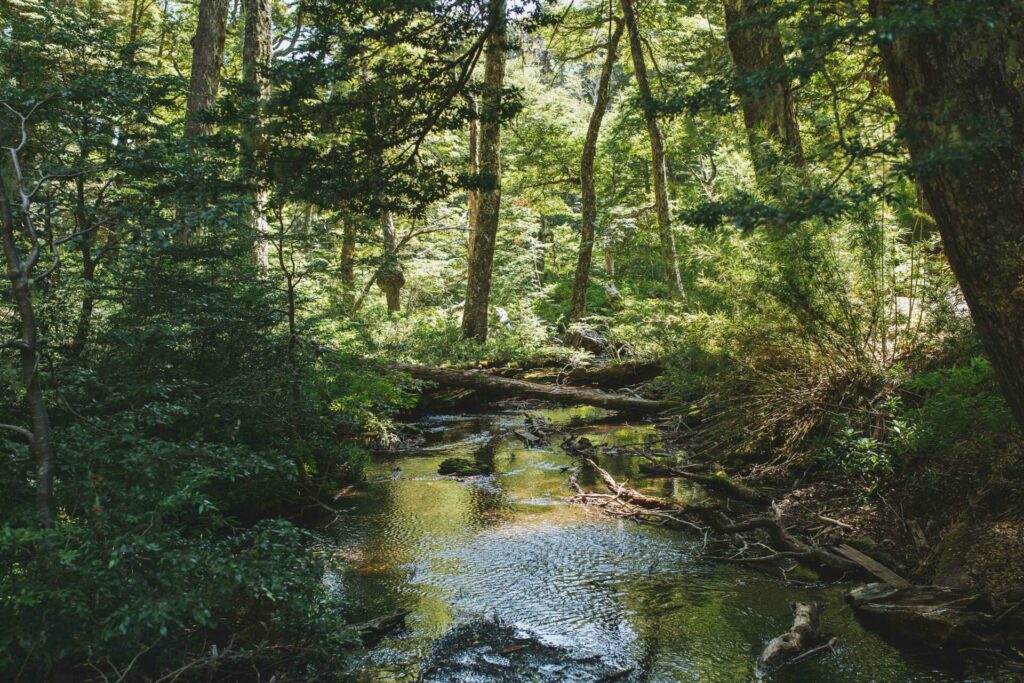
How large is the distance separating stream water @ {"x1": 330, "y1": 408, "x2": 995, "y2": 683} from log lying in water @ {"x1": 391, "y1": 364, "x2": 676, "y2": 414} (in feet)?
11.3

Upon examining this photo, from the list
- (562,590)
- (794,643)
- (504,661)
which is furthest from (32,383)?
(794,643)

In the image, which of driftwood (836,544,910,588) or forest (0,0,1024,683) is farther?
driftwood (836,544,910,588)

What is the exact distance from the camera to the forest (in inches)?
130

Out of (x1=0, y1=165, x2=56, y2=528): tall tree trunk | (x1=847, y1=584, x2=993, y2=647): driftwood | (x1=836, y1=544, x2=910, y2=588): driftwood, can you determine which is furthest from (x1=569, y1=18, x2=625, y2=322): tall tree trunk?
(x1=0, y1=165, x2=56, y2=528): tall tree trunk

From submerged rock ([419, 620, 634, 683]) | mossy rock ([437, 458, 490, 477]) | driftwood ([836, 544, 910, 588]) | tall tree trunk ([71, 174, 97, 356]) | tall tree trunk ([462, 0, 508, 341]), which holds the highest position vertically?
tall tree trunk ([462, 0, 508, 341])

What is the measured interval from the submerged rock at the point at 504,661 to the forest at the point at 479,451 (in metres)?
0.02

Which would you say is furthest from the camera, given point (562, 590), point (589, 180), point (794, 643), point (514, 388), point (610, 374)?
point (589, 180)

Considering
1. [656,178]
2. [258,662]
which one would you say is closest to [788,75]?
[258,662]

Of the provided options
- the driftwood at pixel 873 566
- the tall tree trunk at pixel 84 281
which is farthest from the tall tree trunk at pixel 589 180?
the tall tree trunk at pixel 84 281

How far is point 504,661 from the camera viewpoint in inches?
157

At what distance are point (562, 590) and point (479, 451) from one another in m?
4.69

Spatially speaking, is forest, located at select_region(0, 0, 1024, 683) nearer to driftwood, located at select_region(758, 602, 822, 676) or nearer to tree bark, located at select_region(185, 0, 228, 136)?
driftwood, located at select_region(758, 602, 822, 676)

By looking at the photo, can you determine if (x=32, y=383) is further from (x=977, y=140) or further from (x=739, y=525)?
→ (x=739, y=525)

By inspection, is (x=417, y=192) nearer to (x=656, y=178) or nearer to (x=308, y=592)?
(x=308, y=592)
